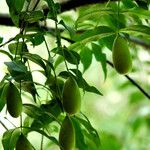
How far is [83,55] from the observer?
0.91 m

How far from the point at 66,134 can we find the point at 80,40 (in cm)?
14

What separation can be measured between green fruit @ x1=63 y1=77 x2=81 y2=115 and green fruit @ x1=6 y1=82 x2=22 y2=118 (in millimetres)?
55

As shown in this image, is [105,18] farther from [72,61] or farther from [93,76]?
[93,76]

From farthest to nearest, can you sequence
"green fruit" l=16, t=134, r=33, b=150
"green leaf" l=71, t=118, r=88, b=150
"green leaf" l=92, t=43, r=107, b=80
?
"green leaf" l=92, t=43, r=107, b=80 → "green leaf" l=71, t=118, r=88, b=150 → "green fruit" l=16, t=134, r=33, b=150

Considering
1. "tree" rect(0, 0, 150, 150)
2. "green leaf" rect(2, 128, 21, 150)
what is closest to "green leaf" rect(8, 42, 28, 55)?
"tree" rect(0, 0, 150, 150)

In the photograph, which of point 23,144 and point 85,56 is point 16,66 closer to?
point 23,144

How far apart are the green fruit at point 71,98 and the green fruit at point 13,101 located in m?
0.06

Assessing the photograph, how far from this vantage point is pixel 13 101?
2.10ft

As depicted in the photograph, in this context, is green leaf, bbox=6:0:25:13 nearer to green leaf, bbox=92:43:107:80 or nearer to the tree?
the tree

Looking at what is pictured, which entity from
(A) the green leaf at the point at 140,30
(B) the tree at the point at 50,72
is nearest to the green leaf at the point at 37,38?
(B) the tree at the point at 50,72

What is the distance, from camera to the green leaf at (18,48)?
2.33 feet

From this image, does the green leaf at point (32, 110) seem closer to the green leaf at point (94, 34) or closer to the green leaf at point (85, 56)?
the green leaf at point (94, 34)

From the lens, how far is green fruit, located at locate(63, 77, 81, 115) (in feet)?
2.16

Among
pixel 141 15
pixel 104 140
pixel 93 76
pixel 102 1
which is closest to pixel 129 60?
pixel 141 15
